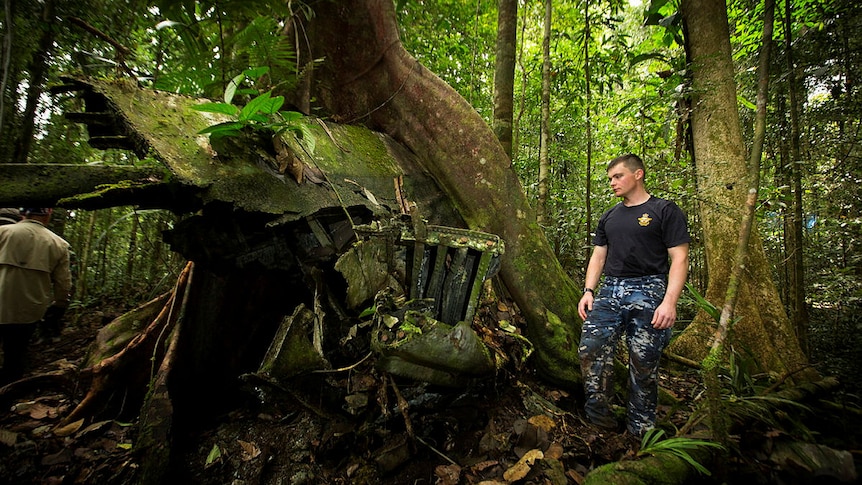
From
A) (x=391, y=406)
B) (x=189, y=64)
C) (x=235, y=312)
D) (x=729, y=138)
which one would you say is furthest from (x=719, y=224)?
(x=189, y=64)

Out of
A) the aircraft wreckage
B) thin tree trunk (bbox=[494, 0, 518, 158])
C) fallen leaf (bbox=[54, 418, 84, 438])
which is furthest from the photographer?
thin tree trunk (bbox=[494, 0, 518, 158])

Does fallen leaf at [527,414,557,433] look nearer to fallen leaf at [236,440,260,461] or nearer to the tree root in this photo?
fallen leaf at [236,440,260,461]

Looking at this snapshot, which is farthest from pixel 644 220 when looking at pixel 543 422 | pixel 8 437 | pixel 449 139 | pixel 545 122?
pixel 8 437

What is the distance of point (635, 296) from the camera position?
2611 mm

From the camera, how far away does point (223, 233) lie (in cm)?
266

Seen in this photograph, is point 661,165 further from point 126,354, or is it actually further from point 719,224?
point 126,354

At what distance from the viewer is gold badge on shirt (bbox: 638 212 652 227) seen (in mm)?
2592

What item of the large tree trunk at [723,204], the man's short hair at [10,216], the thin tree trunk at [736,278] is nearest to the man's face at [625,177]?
the thin tree trunk at [736,278]

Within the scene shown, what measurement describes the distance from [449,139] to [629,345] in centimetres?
286

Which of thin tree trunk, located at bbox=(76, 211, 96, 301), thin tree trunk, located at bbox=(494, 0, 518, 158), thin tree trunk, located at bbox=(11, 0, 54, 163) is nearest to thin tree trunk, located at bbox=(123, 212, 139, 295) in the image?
thin tree trunk, located at bbox=(76, 211, 96, 301)

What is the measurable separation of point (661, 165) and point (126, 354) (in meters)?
7.19

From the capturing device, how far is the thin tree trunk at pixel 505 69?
4.78 meters

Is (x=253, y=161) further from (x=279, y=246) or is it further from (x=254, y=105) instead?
(x=279, y=246)

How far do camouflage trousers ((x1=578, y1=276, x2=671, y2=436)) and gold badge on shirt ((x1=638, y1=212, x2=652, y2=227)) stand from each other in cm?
43
